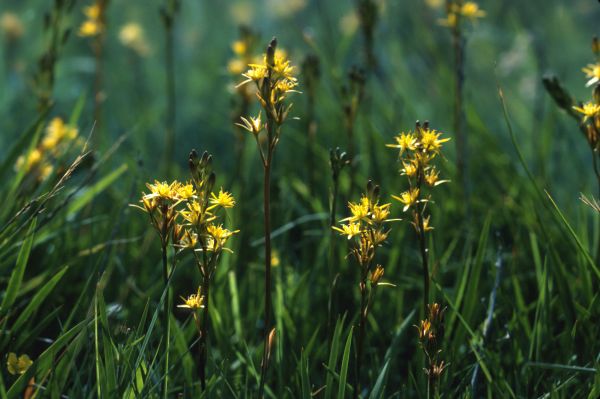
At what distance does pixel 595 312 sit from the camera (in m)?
2.21

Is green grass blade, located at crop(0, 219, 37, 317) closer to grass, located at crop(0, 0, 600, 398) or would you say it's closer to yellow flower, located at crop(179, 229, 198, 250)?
grass, located at crop(0, 0, 600, 398)

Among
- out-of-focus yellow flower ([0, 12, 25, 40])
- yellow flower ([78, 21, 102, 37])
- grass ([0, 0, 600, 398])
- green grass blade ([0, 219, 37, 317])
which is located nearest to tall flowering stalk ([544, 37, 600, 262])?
grass ([0, 0, 600, 398])

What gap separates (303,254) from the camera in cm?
299

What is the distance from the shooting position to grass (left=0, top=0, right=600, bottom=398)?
1.95 m

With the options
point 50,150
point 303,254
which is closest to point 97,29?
point 50,150

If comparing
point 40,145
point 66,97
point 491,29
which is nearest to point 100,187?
point 40,145

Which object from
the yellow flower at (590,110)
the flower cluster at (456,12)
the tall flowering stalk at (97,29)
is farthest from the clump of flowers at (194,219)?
the tall flowering stalk at (97,29)

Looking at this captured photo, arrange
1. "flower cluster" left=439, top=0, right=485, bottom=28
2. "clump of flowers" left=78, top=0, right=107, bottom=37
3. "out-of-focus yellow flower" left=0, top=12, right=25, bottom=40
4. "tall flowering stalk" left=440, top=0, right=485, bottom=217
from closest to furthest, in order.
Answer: "tall flowering stalk" left=440, top=0, right=485, bottom=217, "flower cluster" left=439, top=0, right=485, bottom=28, "clump of flowers" left=78, top=0, right=107, bottom=37, "out-of-focus yellow flower" left=0, top=12, right=25, bottom=40

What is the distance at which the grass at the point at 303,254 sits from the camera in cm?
195

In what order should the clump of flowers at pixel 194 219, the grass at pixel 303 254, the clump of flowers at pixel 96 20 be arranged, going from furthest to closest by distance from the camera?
the clump of flowers at pixel 96 20, the grass at pixel 303 254, the clump of flowers at pixel 194 219

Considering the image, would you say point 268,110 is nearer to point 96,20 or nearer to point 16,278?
point 16,278

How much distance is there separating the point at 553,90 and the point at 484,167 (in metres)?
1.40

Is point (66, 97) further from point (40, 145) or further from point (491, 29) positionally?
point (491, 29)

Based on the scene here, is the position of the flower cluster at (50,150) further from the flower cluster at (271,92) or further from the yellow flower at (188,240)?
the flower cluster at (271,92)
